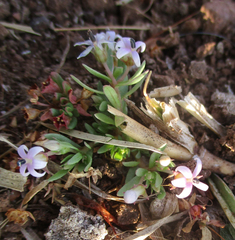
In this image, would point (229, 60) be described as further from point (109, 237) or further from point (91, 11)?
point (109, 237)

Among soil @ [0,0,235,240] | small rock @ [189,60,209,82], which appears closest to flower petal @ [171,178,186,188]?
soil @ [0,0,235,240]

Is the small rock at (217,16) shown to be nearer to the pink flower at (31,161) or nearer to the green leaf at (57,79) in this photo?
the green leaf at (57,79)

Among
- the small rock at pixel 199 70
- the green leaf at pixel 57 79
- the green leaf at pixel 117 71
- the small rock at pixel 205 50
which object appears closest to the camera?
the green leaf at pixel 117 71

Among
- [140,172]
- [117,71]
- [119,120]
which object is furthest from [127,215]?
[117,71]

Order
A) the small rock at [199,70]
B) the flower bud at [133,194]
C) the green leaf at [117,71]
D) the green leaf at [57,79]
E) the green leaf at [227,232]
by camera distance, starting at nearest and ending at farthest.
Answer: the flower bud at [133,194] → the green leaf at [227,232] → the green leaf at [117,71] → the green leaf at [57,79] → the small rock at [199,70]

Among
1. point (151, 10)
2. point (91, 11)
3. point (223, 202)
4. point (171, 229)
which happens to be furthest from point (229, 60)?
point (171, 229)

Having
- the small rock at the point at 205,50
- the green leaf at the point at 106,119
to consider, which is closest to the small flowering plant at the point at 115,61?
the green leaf at the point at 106,119

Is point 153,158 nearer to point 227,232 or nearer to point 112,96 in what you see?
point 112,96
